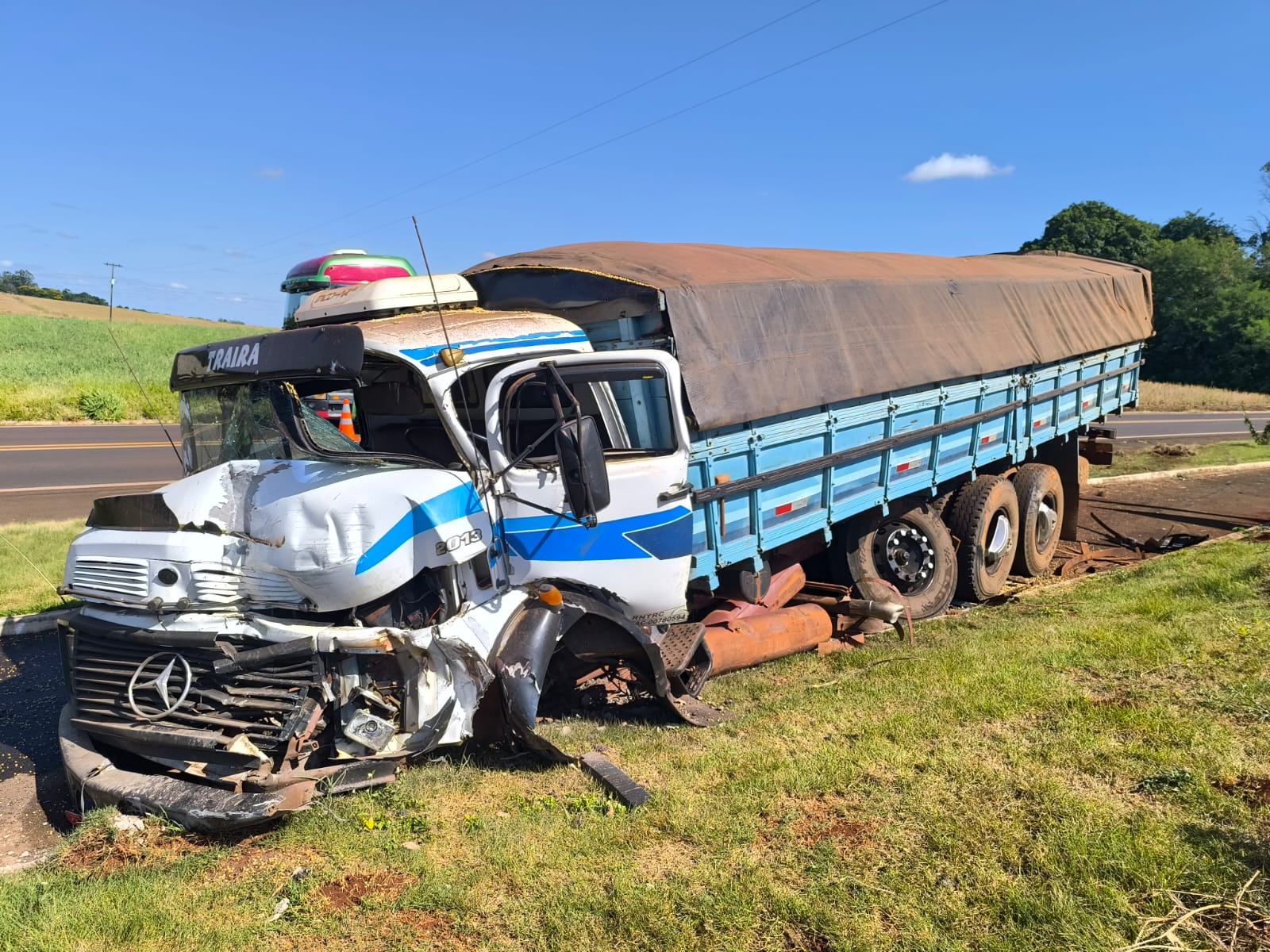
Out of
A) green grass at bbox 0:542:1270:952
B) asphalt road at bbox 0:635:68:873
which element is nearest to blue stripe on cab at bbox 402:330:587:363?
green grass at bbox 0:542:1270:952

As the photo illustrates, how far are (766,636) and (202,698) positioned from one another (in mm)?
3414

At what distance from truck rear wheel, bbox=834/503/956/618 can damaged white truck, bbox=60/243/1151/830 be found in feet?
1.04

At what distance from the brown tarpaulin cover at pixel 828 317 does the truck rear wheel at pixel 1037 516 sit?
121cm

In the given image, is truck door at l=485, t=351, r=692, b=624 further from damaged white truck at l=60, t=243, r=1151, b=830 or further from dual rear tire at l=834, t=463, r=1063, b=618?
dual rear tire at l=834, t=463, r=1063, b=618

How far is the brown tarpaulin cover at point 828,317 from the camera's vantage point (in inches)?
203

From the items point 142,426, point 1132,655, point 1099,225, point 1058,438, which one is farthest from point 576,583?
point 1099,225

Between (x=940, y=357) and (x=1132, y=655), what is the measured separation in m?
2.87

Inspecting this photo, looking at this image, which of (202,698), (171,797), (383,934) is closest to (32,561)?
(202,698)

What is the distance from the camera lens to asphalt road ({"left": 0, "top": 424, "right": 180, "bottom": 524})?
1264 cm

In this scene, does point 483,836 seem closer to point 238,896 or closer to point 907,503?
point 238,896

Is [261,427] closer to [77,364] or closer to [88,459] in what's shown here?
[88,459]

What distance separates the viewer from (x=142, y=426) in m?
22.3

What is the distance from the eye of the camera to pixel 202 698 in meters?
3.74

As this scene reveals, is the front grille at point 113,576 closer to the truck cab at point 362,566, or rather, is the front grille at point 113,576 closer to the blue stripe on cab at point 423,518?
the truck cab at point 362,566
